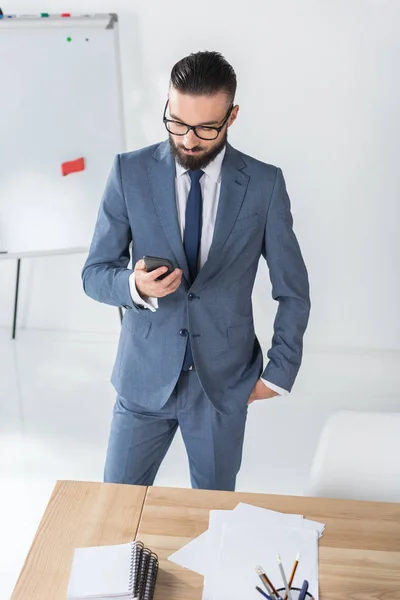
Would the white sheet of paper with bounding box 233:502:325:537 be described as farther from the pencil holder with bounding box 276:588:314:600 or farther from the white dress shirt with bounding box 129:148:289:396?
the white dress shirt with bounding box 129:148:289:396

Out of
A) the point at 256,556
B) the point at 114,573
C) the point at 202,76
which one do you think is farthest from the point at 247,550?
the point at 202,76

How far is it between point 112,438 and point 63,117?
7.09ft

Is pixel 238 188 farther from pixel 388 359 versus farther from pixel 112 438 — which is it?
pixel 388 359

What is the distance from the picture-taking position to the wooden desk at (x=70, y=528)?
5.23ft

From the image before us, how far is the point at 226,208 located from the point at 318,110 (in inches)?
86.8

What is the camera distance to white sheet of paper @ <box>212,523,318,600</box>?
1600mm

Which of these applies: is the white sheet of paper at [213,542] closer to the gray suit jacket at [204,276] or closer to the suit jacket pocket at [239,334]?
the gray suit jacket at [204,276]

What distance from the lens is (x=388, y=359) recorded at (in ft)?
14.5

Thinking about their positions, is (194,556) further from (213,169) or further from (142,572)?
(213,169)

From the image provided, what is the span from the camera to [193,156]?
2.01 meters

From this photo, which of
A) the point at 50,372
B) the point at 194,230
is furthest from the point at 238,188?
the point at 50,372

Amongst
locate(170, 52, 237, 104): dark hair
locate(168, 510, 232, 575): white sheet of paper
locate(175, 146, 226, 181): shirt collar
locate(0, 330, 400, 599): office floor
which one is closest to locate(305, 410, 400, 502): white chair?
locate(168, 510, 232, 575): white sheet of paper

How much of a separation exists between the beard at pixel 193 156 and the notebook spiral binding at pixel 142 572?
3.10 feet

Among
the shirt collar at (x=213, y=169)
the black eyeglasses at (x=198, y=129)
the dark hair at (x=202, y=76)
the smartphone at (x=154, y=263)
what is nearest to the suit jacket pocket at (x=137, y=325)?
the smartphone at (x=154, y=263)
